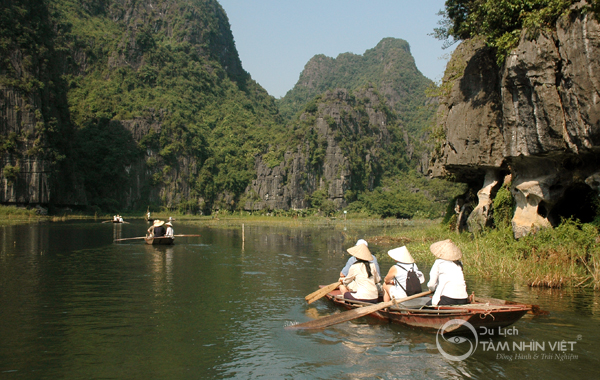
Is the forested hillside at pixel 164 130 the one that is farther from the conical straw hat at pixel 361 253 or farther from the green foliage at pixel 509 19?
the conical straw hat at pixel 361 253

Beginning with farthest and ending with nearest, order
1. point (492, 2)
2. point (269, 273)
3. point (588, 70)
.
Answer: point (269, 273) → point (492, 2) → point (588, 70)

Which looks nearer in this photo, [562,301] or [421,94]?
[562,301]

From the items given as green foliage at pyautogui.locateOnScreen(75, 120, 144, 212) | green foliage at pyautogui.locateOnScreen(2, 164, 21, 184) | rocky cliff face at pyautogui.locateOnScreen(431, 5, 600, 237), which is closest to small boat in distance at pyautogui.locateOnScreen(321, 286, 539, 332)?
rocky cliff face at pyautogui.locateOnScreen(431, 5, 600, 237)

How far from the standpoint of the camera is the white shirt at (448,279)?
907cm

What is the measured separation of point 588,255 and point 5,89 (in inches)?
2441

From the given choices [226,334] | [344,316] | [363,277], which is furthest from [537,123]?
[226,334]

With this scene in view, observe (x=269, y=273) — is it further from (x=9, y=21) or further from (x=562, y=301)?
(x=9, y=21)

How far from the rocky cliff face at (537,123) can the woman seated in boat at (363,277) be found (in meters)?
7.27

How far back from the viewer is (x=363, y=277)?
10664 millimetres

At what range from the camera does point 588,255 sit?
563 inches

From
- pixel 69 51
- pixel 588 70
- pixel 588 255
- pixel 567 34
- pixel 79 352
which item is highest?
pixel 69 51

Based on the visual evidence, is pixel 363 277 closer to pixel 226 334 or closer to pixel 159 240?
pixel 226 334

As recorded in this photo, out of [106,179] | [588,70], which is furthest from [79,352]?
[106,179]

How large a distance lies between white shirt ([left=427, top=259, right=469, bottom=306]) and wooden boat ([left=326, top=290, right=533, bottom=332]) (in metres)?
0.25
